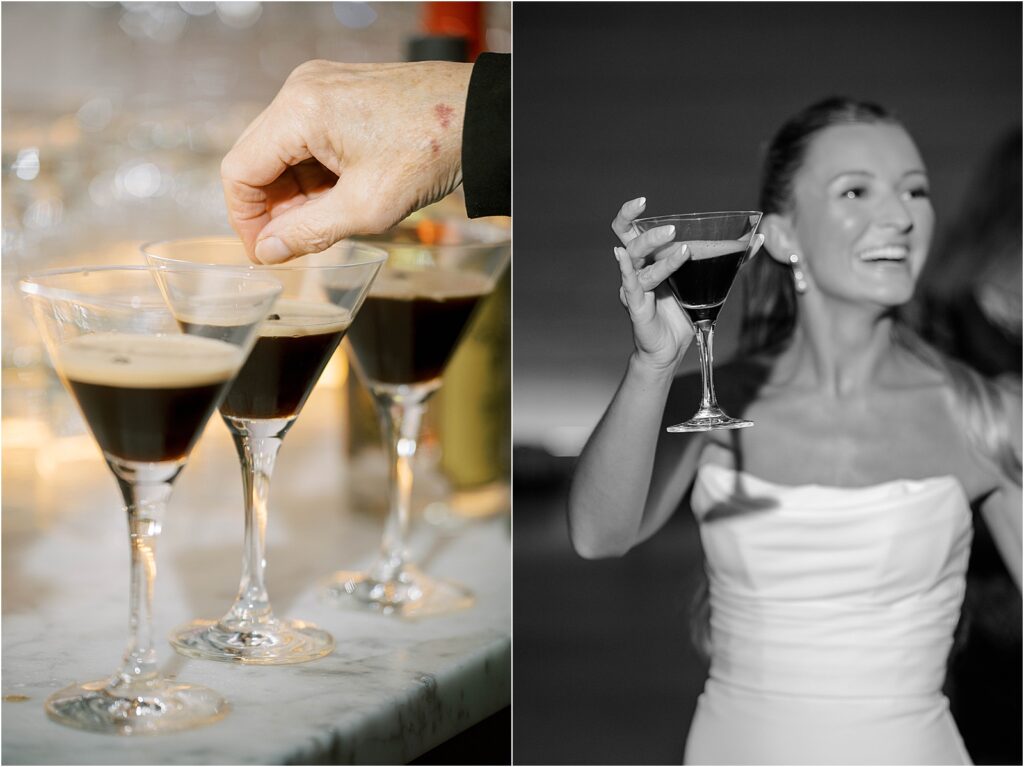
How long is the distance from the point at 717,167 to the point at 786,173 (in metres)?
0.05

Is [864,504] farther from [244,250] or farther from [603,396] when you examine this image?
[244,250]

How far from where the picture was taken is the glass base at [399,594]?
107 cm

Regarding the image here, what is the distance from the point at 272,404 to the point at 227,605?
24 cm

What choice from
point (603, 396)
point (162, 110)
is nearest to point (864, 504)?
point (603, 396)

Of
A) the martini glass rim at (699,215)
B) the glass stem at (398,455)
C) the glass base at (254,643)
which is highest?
the martini glass rim at (699,215)

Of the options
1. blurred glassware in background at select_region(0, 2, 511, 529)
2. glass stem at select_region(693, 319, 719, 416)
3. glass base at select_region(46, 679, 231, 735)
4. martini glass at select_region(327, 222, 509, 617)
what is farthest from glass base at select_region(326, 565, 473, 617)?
blurred glassware in background at select_region(0, 2, 511, 529)

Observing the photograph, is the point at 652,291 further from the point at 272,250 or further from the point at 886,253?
the point at 272,250

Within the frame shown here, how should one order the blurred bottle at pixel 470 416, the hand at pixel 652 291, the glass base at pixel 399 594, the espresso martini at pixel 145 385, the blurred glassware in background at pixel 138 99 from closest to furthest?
the espresso martini at pixel 145 385 < the hand at pixel 652 291 < the glass base at pixel 399 594 < the blurred bottle at pixel 470 416 < the blurred glassware in background at pixel 138 99

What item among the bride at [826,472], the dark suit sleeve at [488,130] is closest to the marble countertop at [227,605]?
the bride at [826,472]

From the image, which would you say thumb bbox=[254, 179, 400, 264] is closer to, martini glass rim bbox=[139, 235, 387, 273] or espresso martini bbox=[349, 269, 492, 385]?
martini glass rim bbox=[139, 235, 387, 273]

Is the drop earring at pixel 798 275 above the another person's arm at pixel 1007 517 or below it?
above

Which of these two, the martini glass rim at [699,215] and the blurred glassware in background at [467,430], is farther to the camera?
the blurred glassware in background at [467,430]

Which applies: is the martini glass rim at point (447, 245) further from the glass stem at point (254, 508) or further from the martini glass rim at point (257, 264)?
the glass stem at point (254, 508)

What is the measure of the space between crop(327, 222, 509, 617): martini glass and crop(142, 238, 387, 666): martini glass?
12cm
